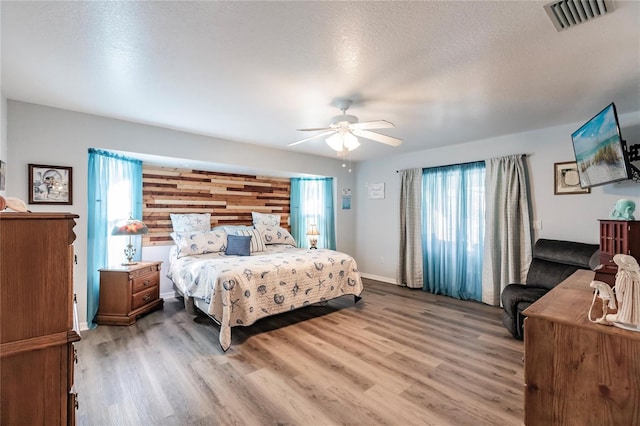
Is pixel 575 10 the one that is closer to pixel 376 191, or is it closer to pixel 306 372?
pixel 306 372

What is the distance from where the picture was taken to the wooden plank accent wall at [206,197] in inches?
166

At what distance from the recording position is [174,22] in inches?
64.2

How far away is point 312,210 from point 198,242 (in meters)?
2.43

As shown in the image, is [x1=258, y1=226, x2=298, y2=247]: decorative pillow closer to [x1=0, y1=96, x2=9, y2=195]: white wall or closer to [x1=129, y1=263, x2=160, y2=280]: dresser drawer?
[x1=129, y1=263, x2=160, y2=280]: dresser drawer

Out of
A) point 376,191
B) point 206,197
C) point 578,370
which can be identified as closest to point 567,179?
point 376,191

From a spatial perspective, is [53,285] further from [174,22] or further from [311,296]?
[311,296]

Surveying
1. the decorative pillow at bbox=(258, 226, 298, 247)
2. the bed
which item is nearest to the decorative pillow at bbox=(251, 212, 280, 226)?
the decorative pillow at bbox=(258, 226, 298, 247)

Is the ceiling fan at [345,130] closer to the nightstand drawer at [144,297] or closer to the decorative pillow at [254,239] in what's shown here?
the decorative pillow at [254,239]

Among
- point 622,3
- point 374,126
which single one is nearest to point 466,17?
point 622,3

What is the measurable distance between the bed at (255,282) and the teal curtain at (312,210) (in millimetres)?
1628

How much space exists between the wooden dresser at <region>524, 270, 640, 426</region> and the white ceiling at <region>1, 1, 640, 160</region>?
161 cm

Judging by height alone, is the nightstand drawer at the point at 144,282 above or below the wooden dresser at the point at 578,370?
below

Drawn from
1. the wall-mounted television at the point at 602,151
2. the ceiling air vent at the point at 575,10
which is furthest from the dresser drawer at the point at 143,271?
the wall-mounted television at the point at 602,151

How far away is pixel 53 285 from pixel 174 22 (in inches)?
59.1
